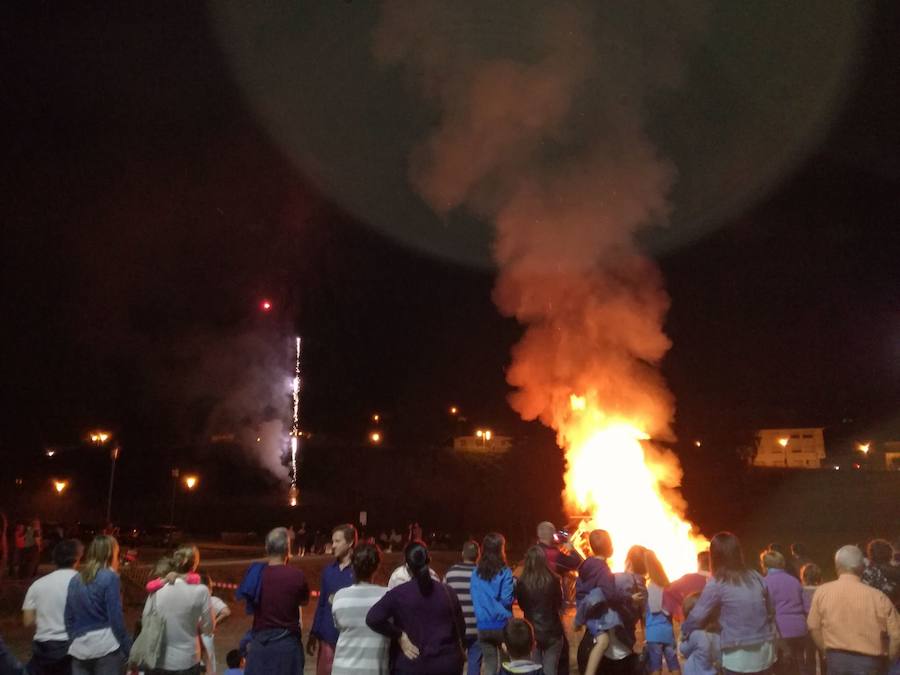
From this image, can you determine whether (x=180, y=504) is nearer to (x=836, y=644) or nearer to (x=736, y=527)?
(x=736, y=527)

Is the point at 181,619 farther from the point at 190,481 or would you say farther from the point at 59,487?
the point at 59,487

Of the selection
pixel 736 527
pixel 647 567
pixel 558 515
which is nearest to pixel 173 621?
pixel 647 567

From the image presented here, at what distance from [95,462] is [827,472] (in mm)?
51851

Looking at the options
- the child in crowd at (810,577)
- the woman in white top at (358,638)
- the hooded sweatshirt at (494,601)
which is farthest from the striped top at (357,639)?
the child in crowd at (810,577)

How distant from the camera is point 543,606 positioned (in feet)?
22.6

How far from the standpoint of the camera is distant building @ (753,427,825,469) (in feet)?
259

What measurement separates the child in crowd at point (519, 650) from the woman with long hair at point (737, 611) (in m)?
1.61

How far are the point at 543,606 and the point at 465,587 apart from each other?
0.85 metres

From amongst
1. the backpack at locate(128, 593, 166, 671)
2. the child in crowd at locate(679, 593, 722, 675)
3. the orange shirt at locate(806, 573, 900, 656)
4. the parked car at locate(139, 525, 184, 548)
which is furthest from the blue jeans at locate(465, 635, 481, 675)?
the parked car at locate(139, 525, 184, 548)

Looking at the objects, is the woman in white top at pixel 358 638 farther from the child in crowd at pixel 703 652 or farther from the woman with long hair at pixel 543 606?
the child in crowd at pixel 703 652

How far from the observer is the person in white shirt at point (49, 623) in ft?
19.3

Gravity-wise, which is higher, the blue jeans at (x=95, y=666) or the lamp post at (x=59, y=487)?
the lamp post at (x=59, y=487)

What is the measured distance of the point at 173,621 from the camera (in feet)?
18.6

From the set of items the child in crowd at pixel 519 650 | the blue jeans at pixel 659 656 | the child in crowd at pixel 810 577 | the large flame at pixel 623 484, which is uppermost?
the large flame at pixel 623 484
